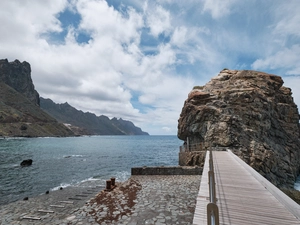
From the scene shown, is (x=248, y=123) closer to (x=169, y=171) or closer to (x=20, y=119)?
(x=169, y=171)

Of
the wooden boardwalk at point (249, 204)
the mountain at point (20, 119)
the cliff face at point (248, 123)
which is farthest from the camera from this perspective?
the mountain at point (20, 119)

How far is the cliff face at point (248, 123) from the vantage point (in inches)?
1062

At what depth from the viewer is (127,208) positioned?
1091 centimetres

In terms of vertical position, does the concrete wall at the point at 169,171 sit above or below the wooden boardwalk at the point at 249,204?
below

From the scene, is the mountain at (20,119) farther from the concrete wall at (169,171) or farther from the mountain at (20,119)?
the concrete wall at (169,171)

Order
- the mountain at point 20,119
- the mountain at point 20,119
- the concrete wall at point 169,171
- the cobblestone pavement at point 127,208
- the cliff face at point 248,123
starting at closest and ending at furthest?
the cobblestone pavement at point 127,208 < the concrete wall at point 169,171 < the cliff face at point 248,123 < the mountain at point 20,119 < the mountain at point 20,119

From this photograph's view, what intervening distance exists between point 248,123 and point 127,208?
25.8m

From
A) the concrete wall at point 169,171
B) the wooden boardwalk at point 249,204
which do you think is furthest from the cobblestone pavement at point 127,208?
the concrete wall at point 169,171

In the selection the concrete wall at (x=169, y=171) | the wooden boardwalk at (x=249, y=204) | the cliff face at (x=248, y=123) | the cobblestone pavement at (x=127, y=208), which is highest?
the cliff face at (x=248, y=123)

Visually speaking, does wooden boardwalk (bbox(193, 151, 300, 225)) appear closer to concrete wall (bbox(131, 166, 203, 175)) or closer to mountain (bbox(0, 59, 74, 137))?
Answer: concrete wall (bbox(131, 166, 203, 175))

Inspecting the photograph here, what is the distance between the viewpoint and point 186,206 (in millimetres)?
10992

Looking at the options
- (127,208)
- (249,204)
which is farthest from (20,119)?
(249,204)

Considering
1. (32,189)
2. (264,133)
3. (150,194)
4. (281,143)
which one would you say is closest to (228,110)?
(264,133)

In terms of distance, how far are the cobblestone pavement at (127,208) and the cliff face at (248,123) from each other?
14177mm
